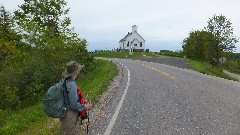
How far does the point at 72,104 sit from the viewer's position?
233 inches

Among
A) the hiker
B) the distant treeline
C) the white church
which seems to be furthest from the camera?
the white church

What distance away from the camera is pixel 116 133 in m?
9.02

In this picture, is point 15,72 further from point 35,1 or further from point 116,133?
point 35,1

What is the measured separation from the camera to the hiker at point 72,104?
5.91m

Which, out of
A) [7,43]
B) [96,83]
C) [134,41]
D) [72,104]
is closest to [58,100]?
[72,104]

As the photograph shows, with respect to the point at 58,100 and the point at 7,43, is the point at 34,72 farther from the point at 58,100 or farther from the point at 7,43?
the point at 58,100

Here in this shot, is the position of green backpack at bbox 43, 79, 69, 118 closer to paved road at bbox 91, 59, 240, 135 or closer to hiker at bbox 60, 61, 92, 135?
hiker at bbox 60, 61, 92, 135

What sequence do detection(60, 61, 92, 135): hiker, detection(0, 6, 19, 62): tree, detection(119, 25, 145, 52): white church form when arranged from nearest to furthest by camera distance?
detection(60, 61, 92, 135): hiker < detection(0, 6, 19, 62): tree < detection(119, 25, 145, 52): white church

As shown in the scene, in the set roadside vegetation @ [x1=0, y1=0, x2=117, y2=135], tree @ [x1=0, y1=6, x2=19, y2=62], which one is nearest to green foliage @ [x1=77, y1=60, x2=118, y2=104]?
roadside vegetation @ [x1=0, y1=0, x2=117, y2=135]

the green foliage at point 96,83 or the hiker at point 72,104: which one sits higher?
the hiker at point 72,104

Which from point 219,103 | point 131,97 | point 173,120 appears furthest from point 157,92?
point 173,120

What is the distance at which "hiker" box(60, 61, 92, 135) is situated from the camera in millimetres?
5911

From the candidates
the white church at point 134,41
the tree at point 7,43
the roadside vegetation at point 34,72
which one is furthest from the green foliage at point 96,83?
the white church at point 134,41

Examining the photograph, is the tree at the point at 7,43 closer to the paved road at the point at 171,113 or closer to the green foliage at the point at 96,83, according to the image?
the green foliage at the point at 96,83
